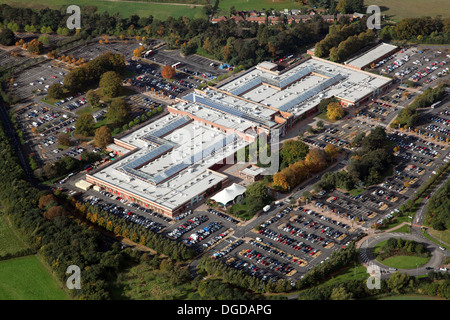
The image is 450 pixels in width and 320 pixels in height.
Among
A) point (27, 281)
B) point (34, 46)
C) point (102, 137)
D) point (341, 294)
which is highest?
point (34, 46)

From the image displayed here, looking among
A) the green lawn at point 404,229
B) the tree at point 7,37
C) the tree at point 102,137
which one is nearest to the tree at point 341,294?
the green lawn at point 404,229

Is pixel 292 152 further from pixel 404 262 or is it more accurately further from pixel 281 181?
pixel 404 262

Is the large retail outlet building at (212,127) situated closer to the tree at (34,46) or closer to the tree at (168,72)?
the tree at (168,72)

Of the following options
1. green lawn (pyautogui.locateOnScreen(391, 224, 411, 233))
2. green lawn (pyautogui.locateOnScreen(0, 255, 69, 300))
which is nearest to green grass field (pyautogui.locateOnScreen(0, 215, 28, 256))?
green lawn (pyautogui.locateOnScreen(0, 255, 69, 300))

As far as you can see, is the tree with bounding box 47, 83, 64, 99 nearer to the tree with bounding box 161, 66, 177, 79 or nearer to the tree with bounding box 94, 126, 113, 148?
the tree with bounding box 94, 126, 113, 148

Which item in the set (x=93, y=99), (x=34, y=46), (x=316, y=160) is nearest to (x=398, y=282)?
(x=316, y=160)

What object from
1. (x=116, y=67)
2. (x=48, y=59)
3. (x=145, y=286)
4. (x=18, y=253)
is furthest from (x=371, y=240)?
(x=48, y=59)
